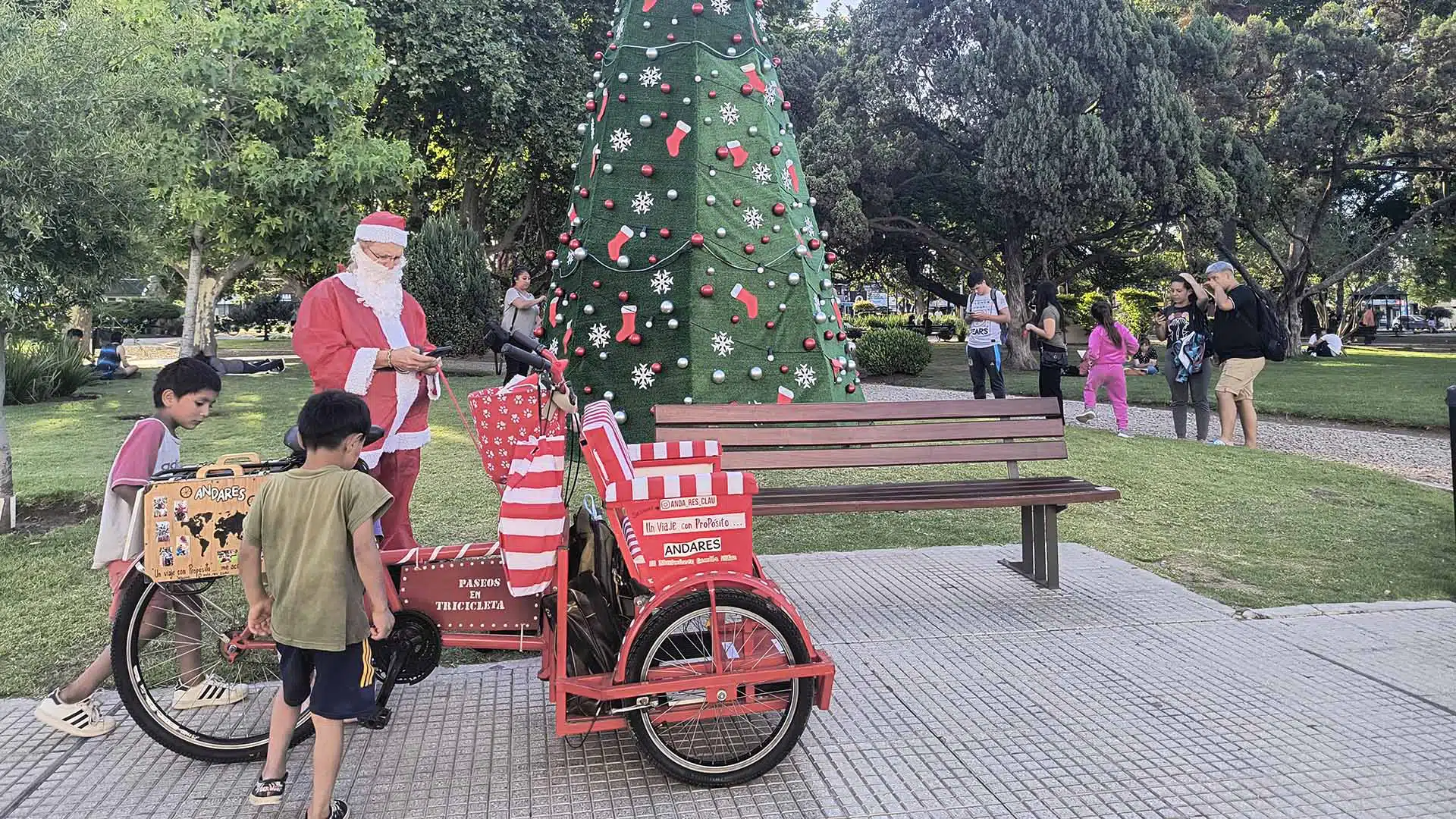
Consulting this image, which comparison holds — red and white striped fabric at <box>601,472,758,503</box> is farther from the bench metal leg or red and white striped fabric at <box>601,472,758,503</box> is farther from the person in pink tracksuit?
the person in pink tracksuit

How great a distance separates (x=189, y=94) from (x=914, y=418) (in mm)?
10861

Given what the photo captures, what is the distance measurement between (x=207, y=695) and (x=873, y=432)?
3274 mm

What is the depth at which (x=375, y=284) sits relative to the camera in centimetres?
378

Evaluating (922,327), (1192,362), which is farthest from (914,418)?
(922,327)

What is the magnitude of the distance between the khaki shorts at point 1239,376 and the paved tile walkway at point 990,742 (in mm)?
5037

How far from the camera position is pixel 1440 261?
32875 millimetres

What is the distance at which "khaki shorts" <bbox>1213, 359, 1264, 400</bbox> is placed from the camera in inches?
353

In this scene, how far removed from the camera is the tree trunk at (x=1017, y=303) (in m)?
23.0

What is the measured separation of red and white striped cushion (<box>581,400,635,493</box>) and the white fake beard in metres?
1.20

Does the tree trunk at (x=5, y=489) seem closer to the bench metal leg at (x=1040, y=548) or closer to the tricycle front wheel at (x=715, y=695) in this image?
the tricycle front wheel at (x=715, y=695)

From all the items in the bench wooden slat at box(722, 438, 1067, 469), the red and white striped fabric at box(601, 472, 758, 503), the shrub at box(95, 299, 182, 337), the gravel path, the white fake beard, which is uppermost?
the shrub at box(95, 299, 182, 337)

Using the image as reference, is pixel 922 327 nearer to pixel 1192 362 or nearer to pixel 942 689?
pixel 1192 362

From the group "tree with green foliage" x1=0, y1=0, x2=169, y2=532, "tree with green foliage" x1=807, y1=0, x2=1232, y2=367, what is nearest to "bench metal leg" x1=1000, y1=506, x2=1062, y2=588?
"tree with green foliage" x1=0, y1=0, x2=169, y2=532

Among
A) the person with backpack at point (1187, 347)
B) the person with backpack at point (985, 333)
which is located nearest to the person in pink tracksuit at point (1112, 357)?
the person with backpack at point (1187, 347)
